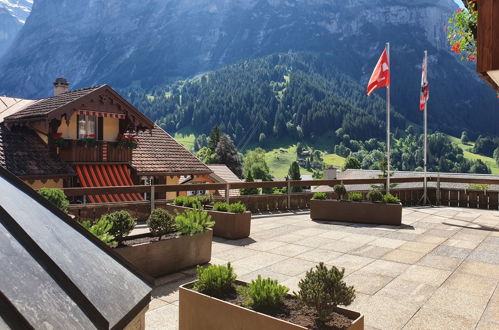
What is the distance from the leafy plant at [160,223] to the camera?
6945mm

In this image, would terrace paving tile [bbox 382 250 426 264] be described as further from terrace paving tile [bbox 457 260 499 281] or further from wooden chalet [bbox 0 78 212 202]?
wooden chalet [bbox 0 78 212 202]

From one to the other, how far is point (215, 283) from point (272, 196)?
401 inches

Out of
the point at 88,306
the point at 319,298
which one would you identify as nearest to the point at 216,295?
the point at 319,298

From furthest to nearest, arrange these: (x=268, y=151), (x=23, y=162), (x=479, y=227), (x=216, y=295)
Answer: (x=268, y=151)
(x=23, y=162)
(x=479, y=227)
(x=216, y=295)

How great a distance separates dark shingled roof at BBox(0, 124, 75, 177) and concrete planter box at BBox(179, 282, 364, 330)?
1528 centimetres

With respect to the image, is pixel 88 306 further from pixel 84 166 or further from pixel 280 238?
pixel 84 166

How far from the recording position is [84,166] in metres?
19.8

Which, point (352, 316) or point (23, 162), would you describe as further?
point (23, 162)

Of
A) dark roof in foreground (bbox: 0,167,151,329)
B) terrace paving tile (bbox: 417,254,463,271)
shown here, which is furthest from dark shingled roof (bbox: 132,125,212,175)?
dark roof in foreground (bbox: 0,167,151,329)

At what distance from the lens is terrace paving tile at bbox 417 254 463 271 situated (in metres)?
7.41

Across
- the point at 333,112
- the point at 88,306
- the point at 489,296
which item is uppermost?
the point at 333,112

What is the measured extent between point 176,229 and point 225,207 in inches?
108

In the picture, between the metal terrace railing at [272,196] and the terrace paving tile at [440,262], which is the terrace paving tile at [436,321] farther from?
the metal terrace railing at [272,196]

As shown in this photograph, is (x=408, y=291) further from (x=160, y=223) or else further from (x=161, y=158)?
(x=161, y=158)
